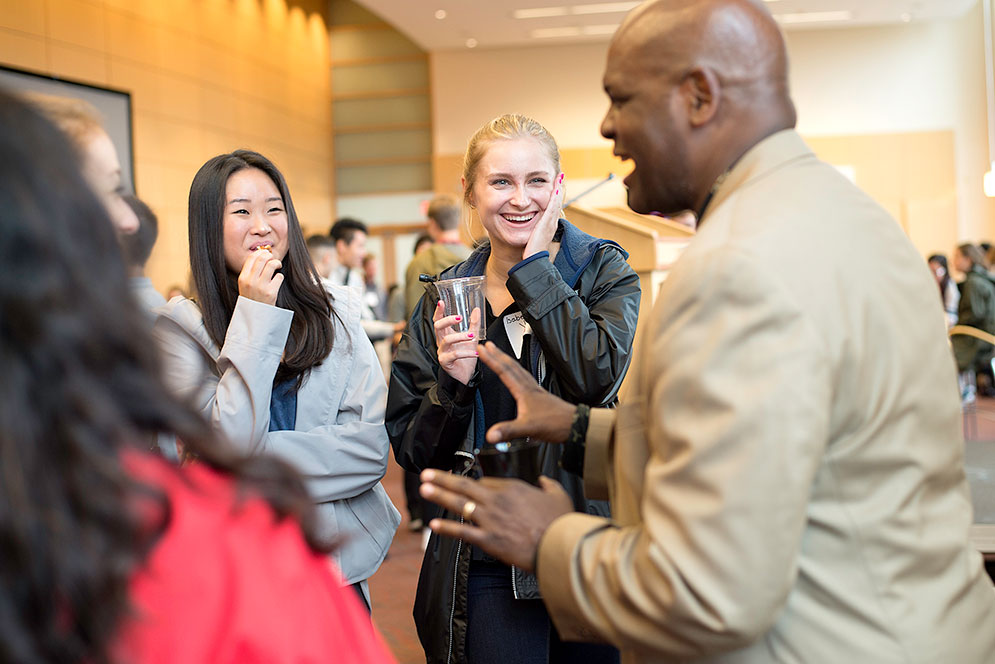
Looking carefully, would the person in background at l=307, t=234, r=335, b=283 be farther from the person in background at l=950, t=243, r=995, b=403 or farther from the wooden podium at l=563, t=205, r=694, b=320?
the person in background at l=950, t=243, r=995, b=403

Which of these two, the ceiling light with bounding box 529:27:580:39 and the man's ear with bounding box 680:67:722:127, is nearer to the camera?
the man's ear with bounding box 680:67:722:127

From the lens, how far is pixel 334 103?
52.1 feet

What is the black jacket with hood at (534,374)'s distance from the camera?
6.18 ft

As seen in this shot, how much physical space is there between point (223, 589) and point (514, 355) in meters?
1.37

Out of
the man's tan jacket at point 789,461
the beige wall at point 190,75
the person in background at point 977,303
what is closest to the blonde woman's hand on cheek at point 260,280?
the man's tan jacket at point 789,461

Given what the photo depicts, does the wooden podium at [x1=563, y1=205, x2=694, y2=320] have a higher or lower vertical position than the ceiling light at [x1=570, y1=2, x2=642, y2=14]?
lower

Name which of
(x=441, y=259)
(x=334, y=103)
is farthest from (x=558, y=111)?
(x=441, y=259)

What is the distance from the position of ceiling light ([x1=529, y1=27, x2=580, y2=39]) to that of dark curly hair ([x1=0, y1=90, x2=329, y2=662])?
14.0 meters

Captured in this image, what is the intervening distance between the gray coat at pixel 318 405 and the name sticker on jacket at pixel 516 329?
1.06 feet

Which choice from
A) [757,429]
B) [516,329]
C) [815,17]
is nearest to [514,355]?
[516,329]

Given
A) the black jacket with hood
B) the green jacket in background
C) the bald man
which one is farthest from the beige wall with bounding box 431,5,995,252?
the bald man

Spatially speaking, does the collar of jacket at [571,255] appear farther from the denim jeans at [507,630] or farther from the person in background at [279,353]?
the denim jeans at [507,630]

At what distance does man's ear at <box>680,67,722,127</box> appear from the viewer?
3.71ft

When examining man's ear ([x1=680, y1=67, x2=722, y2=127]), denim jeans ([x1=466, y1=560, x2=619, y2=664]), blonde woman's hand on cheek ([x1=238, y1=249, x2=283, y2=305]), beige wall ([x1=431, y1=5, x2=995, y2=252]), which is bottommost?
denim jeans ([x1=466, y1=560, x2=619, y2=664])
